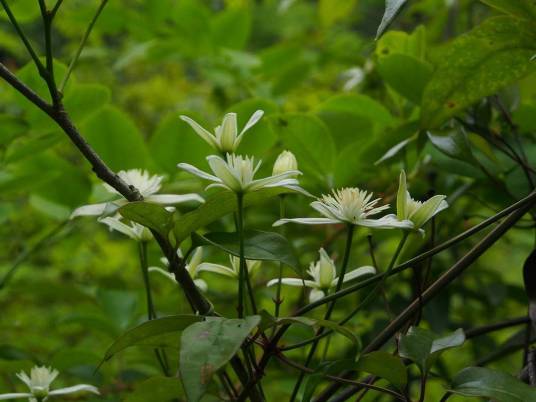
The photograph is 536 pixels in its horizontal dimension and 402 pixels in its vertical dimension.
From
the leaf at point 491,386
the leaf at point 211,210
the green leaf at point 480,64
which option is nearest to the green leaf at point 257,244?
the leaf at point 211,210

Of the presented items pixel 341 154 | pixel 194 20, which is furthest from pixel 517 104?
pixel 194 20

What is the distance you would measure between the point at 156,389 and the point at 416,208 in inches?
8.7

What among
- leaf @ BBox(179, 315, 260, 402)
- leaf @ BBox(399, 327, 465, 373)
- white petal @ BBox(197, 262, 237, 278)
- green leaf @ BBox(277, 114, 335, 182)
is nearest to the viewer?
leaf @ BBox(179, 315, 260, 402)

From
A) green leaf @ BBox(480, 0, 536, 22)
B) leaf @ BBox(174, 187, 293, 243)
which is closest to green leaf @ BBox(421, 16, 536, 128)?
green leaf @ BBox(480, 0, 536, 22)

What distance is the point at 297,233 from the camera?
52.7 inches

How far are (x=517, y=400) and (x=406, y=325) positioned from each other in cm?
14

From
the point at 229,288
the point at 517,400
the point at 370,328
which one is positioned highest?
the point at 229,288

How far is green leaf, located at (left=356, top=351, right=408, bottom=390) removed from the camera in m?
0.50

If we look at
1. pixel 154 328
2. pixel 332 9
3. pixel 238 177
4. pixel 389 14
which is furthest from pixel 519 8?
pixel 332 9

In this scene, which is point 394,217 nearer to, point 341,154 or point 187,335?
point 187,335

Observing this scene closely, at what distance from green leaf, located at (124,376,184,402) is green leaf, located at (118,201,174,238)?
0.10 meters

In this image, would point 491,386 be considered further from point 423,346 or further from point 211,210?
point 211,210

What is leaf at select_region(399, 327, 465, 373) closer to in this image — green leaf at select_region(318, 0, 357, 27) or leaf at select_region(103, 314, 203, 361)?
leaf at select_region(103, 314, 203, 361)

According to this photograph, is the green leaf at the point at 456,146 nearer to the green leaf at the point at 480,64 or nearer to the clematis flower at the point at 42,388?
the green leaf at the point at 480,64
